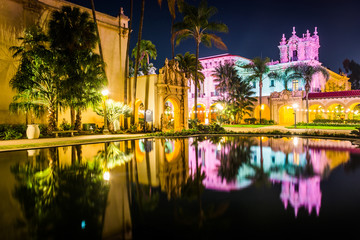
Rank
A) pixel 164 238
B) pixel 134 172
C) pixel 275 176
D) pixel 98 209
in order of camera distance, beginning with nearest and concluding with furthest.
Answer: pixel 164 238 < pixel 98 209 < pixel 275 176 < pixel 134 172

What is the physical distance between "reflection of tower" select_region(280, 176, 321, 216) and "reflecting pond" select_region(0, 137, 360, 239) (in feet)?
0.06

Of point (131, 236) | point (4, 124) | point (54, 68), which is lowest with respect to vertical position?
point (131, 236)

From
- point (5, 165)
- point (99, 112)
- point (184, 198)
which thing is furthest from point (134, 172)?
point (99, 112)

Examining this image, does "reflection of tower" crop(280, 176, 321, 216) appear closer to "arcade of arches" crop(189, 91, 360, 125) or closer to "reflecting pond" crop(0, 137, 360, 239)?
"reflecting pond" crop(0, 137, 360, 239)

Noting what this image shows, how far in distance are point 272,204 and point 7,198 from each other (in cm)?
525

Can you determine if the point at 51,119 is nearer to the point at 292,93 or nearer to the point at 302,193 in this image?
the point at 302,193

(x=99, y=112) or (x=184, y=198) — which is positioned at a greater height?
(x=99, y=112)

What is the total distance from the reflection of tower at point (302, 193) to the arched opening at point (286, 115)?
3847cm

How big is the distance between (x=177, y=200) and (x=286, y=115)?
141ft

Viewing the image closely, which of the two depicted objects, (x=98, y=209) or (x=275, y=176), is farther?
(x=275, y=176)

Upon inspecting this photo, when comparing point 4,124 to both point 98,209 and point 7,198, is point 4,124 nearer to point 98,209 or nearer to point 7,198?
point 7,198

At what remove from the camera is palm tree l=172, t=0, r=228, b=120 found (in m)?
24.7

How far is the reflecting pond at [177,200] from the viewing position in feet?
12.7

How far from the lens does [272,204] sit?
4.91 m
